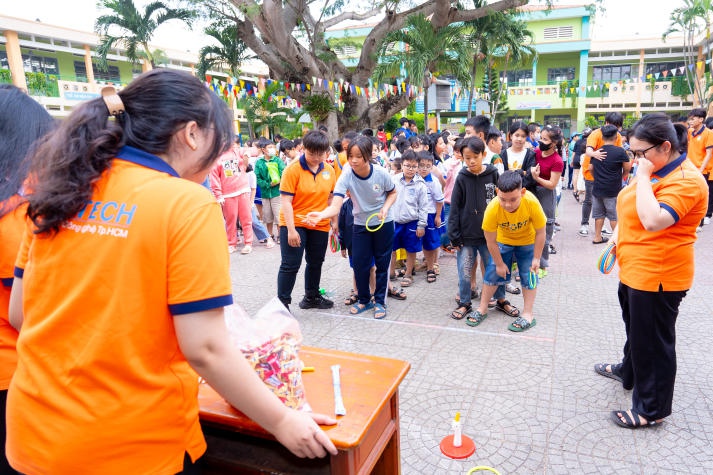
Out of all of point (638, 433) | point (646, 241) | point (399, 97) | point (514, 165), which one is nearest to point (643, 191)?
point (646, 241)

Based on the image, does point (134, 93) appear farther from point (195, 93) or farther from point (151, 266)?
point (151, 266)

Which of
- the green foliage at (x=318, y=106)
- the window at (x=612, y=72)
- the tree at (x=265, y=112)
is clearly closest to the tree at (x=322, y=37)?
the green foliage at (x=318, y=106)

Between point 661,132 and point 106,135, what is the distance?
2420mm

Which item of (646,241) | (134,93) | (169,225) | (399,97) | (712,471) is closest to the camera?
(169,225)

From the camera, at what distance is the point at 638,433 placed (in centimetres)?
248

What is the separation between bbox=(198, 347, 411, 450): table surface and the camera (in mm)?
1325

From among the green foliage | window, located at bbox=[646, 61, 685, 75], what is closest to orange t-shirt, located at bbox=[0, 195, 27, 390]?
the green foliage

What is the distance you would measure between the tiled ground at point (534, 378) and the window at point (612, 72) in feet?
94.7

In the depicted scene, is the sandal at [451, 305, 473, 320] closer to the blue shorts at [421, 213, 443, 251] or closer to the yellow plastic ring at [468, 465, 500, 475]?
the blue shorts at [421, 213, 443, 251]

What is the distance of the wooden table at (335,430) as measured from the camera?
133 centimetres

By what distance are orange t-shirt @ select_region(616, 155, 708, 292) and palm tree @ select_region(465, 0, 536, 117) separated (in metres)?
14.1

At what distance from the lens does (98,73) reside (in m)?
26.4

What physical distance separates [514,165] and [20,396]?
4936mm

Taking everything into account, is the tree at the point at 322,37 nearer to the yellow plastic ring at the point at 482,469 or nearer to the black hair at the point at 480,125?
→ the black hair at the point at 480,125
